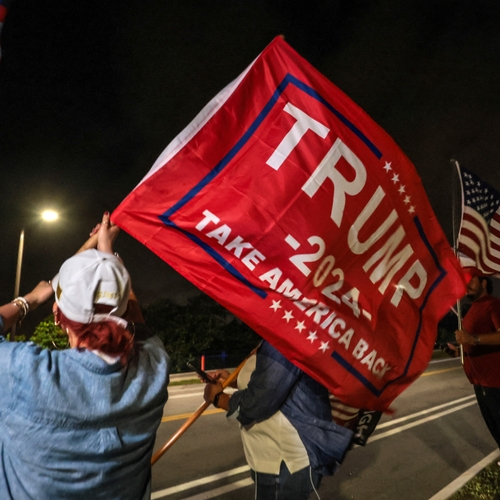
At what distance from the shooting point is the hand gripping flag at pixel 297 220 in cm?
235

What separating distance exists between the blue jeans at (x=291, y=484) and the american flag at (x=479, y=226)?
3373mm

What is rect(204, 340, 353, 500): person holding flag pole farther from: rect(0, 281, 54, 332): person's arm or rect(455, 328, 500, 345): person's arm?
rect(455, 328, 500, 345): person's arm

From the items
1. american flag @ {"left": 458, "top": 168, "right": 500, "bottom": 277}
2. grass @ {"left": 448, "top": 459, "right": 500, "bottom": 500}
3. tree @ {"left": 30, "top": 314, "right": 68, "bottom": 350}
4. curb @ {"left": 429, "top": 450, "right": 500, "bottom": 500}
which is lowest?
tree @ {"left": 30, "top": 314, "right": 68, "bottom": 350}

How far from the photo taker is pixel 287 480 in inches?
87.6

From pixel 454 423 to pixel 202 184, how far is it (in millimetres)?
8248

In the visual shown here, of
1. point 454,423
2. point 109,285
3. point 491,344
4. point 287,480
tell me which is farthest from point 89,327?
point 454,423

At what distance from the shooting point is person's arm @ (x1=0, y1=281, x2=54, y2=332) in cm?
168

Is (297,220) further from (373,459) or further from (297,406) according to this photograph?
(373,459)

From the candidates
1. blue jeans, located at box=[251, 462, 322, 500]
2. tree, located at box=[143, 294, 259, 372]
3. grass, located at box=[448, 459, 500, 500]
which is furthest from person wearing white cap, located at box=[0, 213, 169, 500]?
tree, located at box=[143, 294, 259, 372]

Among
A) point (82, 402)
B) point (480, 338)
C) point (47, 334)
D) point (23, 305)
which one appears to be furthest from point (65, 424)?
point (47, 334)

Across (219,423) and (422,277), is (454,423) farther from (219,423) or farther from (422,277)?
(422,277)

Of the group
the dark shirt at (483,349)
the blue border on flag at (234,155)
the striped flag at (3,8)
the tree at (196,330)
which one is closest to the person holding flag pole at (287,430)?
the blue border on flag at (234,155)

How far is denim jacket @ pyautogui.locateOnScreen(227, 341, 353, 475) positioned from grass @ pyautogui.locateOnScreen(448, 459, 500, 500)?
322 cm

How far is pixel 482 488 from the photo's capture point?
4.70 metres
